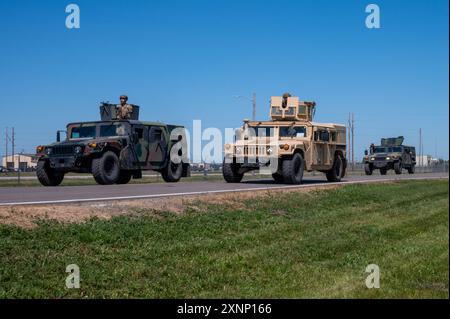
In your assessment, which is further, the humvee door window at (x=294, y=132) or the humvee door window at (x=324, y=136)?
the humvee door window at (x=324, y=136)

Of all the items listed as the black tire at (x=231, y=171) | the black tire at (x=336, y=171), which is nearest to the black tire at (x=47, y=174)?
the black tire at (x=231, y=171)

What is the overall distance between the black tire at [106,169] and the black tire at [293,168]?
5.17 m

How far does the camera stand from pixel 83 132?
2025 centimetres

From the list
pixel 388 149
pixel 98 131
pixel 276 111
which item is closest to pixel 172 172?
pixel 98 131

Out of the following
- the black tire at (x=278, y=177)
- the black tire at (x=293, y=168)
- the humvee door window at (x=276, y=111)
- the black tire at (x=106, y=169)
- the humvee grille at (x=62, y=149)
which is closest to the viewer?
the black tire at (x=106, y=169)

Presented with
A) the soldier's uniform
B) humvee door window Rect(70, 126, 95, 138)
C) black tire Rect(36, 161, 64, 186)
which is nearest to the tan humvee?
the soldier's uniform

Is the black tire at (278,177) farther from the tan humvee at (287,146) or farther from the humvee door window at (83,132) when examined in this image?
the humvee door window at (83,132)

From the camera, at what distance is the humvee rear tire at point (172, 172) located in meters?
22.4

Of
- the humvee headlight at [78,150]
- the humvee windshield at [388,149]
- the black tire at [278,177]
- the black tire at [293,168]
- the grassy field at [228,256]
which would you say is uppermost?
the humvee windshield at [388,149]

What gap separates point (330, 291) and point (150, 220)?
4.59m

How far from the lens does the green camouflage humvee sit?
60.6 ft

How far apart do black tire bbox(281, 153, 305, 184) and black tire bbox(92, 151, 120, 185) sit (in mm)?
5169

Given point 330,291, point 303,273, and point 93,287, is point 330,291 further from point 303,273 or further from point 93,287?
point 93,287
